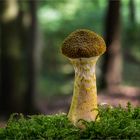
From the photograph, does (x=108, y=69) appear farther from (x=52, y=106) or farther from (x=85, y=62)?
(x=85, y=62)

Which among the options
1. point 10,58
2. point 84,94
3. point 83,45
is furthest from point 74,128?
point 10,58

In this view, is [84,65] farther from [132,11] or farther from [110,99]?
[132,11]

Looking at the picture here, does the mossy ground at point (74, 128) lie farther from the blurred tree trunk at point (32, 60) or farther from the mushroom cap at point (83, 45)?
the blurred tree trunk at point (32, 60)

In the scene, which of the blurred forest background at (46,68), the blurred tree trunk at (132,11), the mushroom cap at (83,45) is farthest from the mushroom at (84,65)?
the blurred tree trunk at (132,11)

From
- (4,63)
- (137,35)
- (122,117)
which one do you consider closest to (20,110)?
(4,63)

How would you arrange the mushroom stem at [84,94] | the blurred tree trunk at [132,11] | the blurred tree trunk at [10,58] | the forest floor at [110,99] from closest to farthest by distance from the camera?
the mushroom stem at [84,94] < the forest floor at [110,99] < the blurred tree trunk at [10,58] < the blurred tree trunk at [132,11]

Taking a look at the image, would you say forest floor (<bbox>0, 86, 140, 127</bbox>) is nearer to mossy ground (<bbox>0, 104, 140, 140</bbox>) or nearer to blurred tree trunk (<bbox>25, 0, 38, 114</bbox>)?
blurred tree trunk (<bbox>25, 0, 38, 114</bbox>)

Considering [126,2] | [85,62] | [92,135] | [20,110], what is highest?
[126,2]

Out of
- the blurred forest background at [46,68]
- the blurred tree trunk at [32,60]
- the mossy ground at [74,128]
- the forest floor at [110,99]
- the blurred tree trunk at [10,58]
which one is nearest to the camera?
the mossy ground at [74,128]
